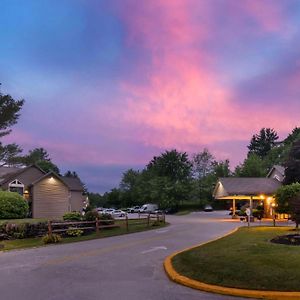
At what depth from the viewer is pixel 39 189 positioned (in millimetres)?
55969

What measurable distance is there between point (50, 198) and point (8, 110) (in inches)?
820

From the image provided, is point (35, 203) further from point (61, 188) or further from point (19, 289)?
point (19, 289)

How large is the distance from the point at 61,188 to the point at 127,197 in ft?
219

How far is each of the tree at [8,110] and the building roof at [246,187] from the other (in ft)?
100.0

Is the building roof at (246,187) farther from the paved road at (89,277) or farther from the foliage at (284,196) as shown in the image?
the paved road at (89,277)

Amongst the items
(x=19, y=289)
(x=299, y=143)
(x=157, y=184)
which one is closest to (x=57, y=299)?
(x=19, y=289)

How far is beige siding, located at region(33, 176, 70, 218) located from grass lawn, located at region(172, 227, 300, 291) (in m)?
42.1

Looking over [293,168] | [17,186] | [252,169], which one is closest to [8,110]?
[17,186]

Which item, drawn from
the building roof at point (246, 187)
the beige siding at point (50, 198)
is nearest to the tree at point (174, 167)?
the building roof at point (246, 187)

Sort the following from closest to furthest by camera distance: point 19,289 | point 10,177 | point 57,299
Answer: point 57,299
point 19,289
point 10,177

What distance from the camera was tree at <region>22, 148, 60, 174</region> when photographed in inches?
1661

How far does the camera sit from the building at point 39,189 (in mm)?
55125

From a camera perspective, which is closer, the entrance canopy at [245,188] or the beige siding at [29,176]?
the beige siding at [29,176]

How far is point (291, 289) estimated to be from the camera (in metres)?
9.98
